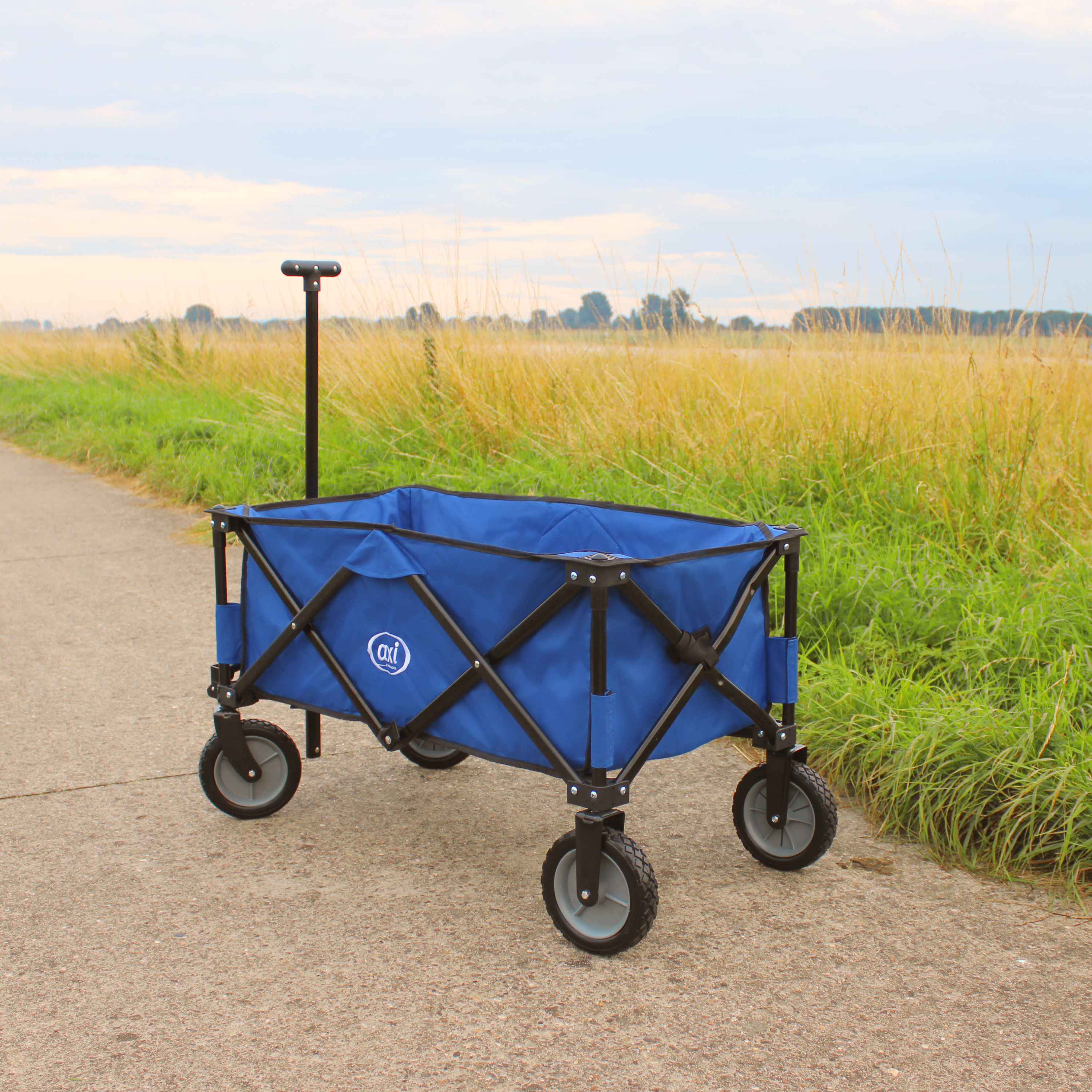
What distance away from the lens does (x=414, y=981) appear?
7.40 ft

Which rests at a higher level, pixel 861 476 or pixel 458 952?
pixel 861 476

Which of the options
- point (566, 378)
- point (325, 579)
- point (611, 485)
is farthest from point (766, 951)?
point (566, 378)

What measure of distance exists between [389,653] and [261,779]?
682 mm

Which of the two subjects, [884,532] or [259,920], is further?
[884,532]

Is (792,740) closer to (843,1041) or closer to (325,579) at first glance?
(843,1041)

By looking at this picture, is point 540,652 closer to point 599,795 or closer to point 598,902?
point 599,795

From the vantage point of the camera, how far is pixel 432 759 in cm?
344

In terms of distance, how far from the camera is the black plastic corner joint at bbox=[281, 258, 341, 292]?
10.6ft

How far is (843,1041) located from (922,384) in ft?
12.4

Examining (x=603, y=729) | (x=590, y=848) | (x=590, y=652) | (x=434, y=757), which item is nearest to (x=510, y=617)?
(x=590, y=652)

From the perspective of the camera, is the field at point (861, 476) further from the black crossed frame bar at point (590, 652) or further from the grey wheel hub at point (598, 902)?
the grey wheel hub at point (598, 902)

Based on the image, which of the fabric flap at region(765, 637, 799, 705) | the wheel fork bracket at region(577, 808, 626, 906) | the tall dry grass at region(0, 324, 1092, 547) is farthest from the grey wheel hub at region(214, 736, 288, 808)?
the tall dry grass at region(0, 324, 1092, 547)

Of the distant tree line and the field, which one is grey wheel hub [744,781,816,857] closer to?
the field

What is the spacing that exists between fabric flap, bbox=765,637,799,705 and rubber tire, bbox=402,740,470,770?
112 centimetres
